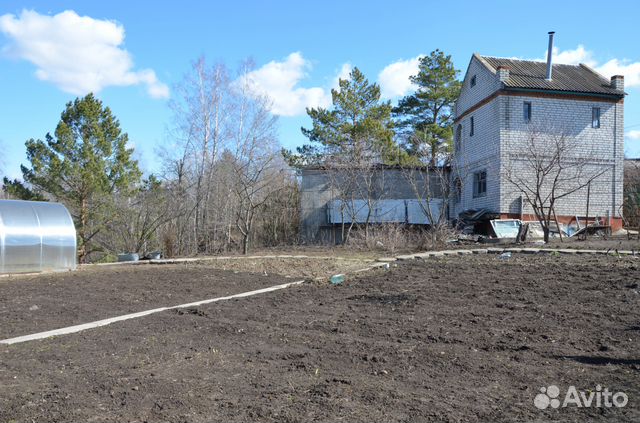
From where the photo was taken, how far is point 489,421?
387 centimetres

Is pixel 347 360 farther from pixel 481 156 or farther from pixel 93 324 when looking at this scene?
pixel 481 156

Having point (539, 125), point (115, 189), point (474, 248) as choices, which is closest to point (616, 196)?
point (539, 125)

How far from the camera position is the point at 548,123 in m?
26.2

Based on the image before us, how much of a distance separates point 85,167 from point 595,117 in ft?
83.6

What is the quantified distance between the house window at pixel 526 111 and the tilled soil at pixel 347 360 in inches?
724

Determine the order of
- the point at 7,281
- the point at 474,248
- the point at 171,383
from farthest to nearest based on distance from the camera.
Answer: the point at 474,248 → the point at 7,281 → the point at 171,383

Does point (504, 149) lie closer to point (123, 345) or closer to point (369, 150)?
point (369, 150)

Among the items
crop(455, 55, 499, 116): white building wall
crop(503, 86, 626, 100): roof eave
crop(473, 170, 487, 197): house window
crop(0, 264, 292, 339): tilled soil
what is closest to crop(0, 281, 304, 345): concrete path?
crop(0, 264, 292, 339): tilled soil

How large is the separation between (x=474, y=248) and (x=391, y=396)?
1498 centimetres

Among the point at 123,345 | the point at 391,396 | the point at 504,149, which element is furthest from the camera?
the point at 504,149

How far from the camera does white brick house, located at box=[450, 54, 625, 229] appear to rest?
2589 centimetres

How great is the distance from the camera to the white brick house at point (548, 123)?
2589 cm

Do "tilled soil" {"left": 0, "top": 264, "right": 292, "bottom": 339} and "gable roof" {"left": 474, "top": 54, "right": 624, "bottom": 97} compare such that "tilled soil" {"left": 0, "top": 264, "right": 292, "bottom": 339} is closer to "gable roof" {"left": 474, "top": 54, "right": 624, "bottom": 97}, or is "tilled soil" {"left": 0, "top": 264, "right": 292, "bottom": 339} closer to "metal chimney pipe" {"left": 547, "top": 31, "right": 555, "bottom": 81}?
"gable roof" {"left": 474, "top": 54, "right": 624, "bottom": 97}

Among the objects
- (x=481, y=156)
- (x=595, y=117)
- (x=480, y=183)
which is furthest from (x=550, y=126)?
(x=480, y=183)
